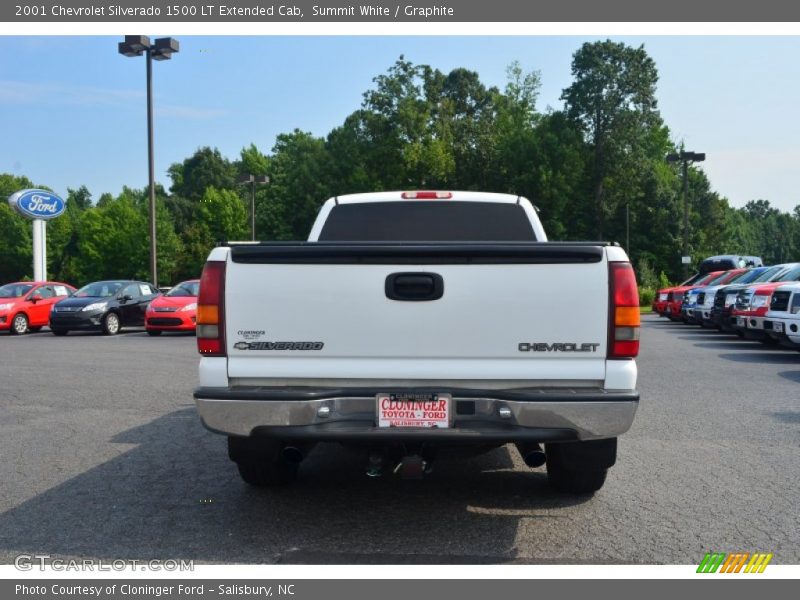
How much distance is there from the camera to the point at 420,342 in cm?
424

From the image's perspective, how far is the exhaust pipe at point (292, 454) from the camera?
510 cm

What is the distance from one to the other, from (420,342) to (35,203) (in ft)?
108

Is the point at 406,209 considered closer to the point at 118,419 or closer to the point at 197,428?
the point at 197,428

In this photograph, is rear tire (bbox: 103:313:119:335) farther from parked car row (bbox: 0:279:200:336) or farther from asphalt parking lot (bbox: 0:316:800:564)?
asphalt parking lot (bbox: 0:316:800:564)

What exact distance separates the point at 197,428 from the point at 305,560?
4031mm

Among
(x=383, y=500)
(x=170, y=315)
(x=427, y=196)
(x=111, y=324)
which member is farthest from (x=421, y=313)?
(x=111, y=324)

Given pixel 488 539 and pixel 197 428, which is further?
pixel 197 428

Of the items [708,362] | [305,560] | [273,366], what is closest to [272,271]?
[273,366]

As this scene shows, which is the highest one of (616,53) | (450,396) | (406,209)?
(616,53)

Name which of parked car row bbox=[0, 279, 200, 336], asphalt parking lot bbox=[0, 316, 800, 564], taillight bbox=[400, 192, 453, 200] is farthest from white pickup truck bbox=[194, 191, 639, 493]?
parked car row bbox=[0, 279, 200, 336]

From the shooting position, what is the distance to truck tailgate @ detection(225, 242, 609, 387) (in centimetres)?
421

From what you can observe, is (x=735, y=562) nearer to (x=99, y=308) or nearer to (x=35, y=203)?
(x=99, y=308)
